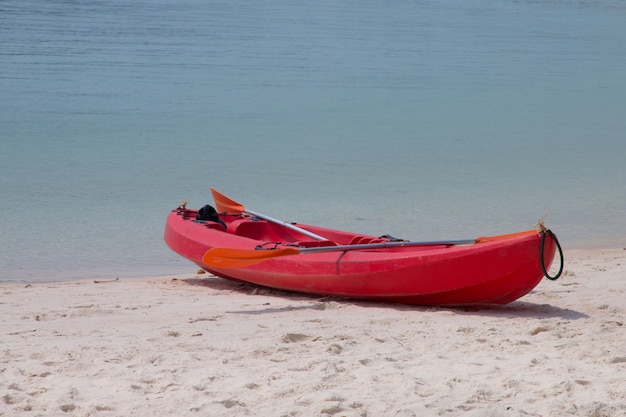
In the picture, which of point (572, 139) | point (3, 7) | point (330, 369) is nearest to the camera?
point (330, 369)

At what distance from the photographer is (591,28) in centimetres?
3161

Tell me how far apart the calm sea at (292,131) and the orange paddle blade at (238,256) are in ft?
4.30

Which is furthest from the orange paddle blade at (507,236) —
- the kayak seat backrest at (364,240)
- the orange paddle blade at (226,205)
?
the orange paddle blade at (226,205)

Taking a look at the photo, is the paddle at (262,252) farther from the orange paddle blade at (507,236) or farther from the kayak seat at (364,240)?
the kayak seat at (364,240)

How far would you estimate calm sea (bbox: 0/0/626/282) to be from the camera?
9031 millimetres

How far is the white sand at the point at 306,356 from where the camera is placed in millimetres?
3680

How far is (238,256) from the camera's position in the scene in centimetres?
586

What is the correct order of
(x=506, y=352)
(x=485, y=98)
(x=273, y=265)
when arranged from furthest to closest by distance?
(x=485, y=98)
(x=273, y=265)
(x=506, y=352)

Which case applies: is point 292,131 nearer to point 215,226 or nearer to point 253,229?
point 253,229

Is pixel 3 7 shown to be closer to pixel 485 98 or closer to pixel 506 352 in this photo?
pixel 485 98

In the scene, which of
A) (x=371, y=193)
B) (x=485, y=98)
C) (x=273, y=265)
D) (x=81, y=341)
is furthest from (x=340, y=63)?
(x=81, y=341)

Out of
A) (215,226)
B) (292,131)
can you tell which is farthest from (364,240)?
(292,131)

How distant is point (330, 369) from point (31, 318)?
1945mm

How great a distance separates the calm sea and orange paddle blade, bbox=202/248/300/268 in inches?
51.6
